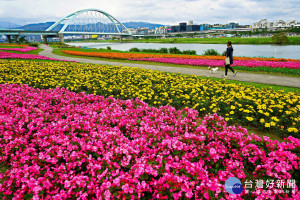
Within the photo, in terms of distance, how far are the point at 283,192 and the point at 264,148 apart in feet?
4.03

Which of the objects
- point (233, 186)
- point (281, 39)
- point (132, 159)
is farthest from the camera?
point (281, 39)

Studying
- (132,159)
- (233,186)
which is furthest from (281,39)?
(132,159)

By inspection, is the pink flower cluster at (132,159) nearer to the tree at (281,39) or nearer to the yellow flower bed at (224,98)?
the yellow flower bed at (224,98)

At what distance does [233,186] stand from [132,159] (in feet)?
6.03

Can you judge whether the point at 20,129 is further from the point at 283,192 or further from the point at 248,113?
the point at 248,113

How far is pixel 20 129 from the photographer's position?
475 centimetres

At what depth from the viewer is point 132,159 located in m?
3.46

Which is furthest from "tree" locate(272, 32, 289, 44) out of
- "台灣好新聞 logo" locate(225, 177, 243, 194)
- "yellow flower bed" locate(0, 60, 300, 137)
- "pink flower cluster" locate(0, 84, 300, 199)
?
"台灣好新聞 logo" locate(225, 177, 243, 194)

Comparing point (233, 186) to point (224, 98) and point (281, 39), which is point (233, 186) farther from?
point (281, 39)

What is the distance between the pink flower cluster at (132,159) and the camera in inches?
111

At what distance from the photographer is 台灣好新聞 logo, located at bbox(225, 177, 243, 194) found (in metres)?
2.86

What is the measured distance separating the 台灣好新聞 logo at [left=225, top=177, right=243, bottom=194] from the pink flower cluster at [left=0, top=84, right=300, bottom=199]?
8cm

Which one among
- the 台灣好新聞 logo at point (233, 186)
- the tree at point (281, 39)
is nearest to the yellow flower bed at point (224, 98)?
the 台灣好新聞 logo at point (233, 186)

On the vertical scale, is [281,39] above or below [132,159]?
above
